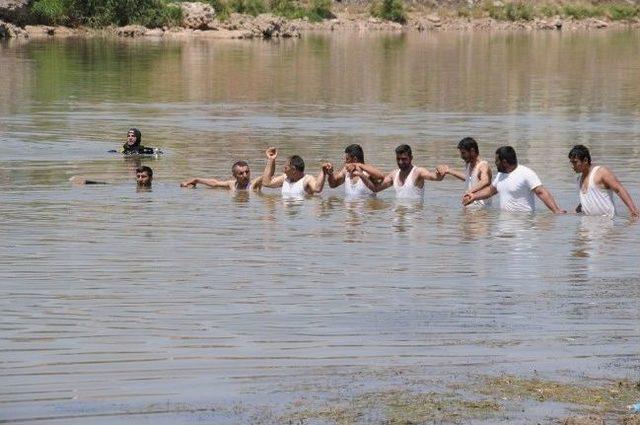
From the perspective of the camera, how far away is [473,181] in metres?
16.3

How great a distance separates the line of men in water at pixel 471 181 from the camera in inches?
594

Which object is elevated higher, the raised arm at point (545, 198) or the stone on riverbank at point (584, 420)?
the stone on riverbank at point (584, 420)

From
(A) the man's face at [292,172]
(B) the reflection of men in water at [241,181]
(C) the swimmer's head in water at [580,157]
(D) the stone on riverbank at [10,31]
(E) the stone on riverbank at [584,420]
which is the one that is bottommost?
(B) the reflection of men in water at [241,181]

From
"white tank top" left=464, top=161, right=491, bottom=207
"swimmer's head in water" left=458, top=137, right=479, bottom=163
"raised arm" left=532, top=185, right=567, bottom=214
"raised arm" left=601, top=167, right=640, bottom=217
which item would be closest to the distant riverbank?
"white tank top" left=464, top=161, right=491, bottom=207

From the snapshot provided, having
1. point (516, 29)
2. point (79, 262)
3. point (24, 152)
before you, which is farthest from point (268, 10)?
point (79, 262)

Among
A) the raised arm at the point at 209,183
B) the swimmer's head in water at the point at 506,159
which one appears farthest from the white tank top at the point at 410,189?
the raised arm at the point at 209,183

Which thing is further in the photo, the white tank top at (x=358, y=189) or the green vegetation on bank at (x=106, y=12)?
the green vegetation on bank at (x=106, y=12)

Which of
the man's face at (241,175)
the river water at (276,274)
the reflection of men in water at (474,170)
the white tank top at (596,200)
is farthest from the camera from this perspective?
the man's face at (241,175)

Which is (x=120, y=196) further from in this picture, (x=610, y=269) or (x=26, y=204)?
(x=610, y=269)

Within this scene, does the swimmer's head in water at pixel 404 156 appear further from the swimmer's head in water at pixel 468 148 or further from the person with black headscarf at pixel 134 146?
the person with black headscarf at pixel 134 146

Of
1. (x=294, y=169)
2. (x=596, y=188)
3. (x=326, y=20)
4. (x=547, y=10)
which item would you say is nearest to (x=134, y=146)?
(x=294, y=169)

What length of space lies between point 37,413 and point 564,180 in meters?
14.2

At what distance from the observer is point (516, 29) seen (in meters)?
94.6

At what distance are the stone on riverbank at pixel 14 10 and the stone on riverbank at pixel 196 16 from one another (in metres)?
8.44
